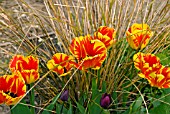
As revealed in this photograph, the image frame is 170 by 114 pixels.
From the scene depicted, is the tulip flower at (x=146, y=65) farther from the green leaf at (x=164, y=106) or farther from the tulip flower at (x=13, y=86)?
the tulip flower at (x=13, y=86)

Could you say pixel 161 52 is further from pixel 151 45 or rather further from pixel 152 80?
pixel 152 80

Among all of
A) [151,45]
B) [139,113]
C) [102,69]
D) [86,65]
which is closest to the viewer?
[86,65]

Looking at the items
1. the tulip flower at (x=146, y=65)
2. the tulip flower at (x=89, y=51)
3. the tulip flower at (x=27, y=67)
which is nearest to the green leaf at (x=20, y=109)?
the tulip flower at (x=27, y=67)

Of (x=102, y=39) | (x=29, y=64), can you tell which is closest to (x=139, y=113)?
(x=102, y=39)

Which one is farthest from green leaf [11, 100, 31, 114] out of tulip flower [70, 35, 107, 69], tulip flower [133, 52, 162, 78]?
tulip flower [133, 52, 162, 78]

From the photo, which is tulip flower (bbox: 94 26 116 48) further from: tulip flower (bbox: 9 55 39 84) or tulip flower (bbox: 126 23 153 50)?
tulip flower (bbox: 9 55 39 84)
